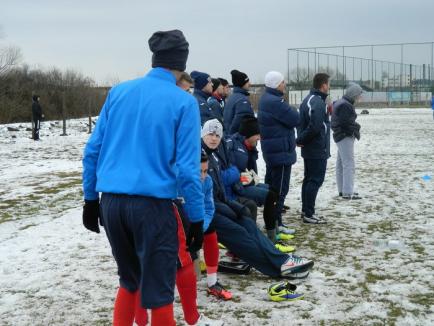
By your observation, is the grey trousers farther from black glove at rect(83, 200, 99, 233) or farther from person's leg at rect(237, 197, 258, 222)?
black glove at rect(83, 200, 99, 233)

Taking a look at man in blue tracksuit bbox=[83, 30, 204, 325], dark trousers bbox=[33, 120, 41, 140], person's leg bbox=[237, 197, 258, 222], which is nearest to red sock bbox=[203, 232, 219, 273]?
person's leg bbox=[237, 197, 258, 222]

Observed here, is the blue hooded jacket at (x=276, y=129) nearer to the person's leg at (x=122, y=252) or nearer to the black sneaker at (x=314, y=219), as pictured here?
the black sneaker at (x=314, y=219)

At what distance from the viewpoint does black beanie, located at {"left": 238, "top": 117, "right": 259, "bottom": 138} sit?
5676 millimetres

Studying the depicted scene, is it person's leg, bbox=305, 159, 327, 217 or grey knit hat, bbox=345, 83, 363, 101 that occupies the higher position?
grey knit hat, bbox=345, 83, 363, 101

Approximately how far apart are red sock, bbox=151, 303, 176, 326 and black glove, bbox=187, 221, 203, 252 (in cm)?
34

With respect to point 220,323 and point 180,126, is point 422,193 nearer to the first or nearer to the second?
point 220,323

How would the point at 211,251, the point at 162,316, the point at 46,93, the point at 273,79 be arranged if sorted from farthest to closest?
the point at 46,93, the point at 273,79, the point at 211,251, the point at 162,316

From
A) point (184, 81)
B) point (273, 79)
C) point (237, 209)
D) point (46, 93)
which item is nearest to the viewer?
point (184, 81)

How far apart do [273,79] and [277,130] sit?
0.59 m

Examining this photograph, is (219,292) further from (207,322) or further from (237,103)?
(237,103)

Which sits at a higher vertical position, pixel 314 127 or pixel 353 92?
pixel 353 92

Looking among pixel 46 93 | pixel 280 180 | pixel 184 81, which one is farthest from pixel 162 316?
pixel 46 93

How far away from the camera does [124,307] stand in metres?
2.91

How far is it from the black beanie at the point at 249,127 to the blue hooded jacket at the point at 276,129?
373mm
